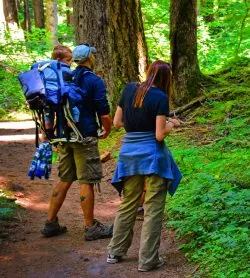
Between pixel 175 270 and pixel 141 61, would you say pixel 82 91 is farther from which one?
pixel 141 61

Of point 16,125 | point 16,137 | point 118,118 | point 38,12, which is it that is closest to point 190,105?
point 16,137

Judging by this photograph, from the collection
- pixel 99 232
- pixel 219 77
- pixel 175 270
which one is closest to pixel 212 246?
pixel 175 270

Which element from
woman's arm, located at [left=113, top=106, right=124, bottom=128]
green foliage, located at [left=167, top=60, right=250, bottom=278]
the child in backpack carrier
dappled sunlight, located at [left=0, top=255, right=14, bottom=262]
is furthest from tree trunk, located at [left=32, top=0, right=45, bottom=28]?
woman's arm, located at [left=113, top=106, right=124, bottom=128]

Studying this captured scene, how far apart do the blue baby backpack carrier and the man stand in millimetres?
124

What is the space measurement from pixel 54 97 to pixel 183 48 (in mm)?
6546

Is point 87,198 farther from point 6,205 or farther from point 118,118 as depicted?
point 6,205

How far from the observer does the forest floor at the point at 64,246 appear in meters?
4.65

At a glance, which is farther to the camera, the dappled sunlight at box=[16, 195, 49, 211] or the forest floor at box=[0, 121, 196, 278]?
the dappled sunlight at box=[16, 195, 49, 211]

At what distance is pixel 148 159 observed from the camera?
14.5ft

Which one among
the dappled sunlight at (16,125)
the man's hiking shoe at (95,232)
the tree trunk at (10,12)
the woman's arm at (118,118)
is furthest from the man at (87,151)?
the tree trunk at (10,12)

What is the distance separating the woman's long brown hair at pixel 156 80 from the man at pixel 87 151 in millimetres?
991

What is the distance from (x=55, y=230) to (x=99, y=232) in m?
0.58

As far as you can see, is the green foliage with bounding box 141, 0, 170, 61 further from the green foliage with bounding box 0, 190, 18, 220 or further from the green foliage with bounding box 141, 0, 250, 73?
the green foliage with bounding box 0, 190, 18, 220

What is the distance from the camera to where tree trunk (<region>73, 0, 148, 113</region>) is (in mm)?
10000
